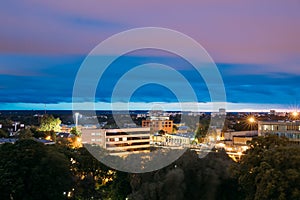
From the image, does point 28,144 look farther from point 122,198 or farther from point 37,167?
point 122,198

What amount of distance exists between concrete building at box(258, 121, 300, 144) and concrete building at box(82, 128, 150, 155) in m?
23.2

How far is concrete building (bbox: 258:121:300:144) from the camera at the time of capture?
37869 mm

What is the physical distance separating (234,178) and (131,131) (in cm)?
4519

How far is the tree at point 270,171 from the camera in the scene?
16781 millimetres

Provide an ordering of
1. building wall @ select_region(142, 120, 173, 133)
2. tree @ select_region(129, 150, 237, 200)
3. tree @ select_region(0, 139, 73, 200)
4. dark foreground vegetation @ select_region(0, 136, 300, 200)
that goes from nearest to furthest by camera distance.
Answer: dark foreground vegetation @ select_region(0, 136, 300, 200) → tree @ select_region(129, 150, 237, 200) → tree @ select_region(0, 139, 73, 200) → building wall @ select_region(142, 120, 173, 133)

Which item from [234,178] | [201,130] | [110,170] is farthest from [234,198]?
[201,130]

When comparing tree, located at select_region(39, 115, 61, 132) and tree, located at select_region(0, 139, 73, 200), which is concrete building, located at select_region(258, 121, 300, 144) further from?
tree, located at select_region(39, 115, 61, 132)

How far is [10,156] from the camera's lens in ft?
75.7

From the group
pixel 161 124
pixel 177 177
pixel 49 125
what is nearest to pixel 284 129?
pixel 177 177

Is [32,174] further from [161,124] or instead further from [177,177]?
[161,124]

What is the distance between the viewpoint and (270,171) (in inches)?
672

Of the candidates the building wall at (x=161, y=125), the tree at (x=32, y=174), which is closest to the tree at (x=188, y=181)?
the tree at (x=32, y=174)

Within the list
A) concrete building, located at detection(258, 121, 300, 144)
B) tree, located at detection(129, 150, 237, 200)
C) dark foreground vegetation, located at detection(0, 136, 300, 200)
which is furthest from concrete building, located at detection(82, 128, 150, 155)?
tree, located at detection(129, 150, 237, 200)

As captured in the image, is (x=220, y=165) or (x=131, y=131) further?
(x=131, y=131)
